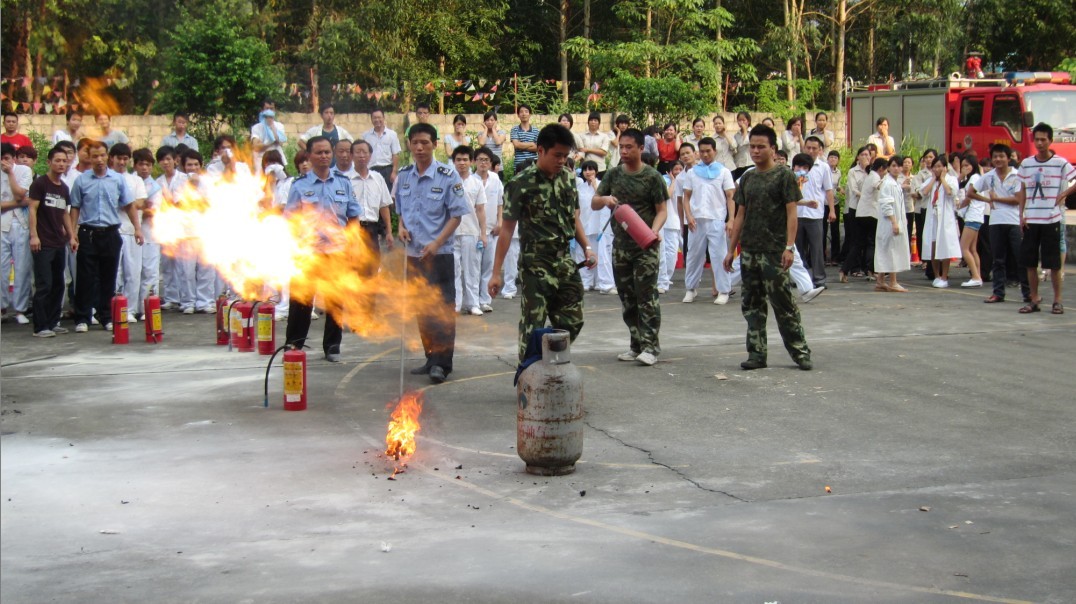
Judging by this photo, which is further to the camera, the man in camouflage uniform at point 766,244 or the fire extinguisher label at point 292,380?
the man in camouflage uniform at point 766,244

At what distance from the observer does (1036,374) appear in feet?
35.2

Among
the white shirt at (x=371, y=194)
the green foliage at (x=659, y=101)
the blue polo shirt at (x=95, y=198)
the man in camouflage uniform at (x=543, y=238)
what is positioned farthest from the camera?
the green foliage at (x=659, y=101)

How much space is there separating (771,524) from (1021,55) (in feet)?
124

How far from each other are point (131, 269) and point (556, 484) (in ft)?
29.5

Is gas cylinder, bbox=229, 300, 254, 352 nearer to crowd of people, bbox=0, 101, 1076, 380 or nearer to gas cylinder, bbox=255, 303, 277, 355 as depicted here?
gas cylinder, bbox=255, 303, 277, 355

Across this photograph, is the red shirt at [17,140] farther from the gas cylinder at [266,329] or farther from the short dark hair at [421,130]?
the short dark hair at [421,130]

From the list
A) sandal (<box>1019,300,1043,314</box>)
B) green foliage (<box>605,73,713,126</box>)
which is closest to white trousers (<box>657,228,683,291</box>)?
sandal (<box>1019,300,1043,314</box>)

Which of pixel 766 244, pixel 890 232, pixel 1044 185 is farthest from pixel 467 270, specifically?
pixel 1044 185

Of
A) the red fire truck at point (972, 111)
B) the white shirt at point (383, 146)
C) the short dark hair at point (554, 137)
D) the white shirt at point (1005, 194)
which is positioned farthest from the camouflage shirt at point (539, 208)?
the red fire truck at point (972, 111)

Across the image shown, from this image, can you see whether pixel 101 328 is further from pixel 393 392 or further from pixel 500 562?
pixel 500 562

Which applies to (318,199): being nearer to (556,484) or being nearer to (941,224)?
(556,484)

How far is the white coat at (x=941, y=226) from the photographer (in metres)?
17.5

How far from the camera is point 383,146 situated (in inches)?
714

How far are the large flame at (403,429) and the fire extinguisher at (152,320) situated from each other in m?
4.16
